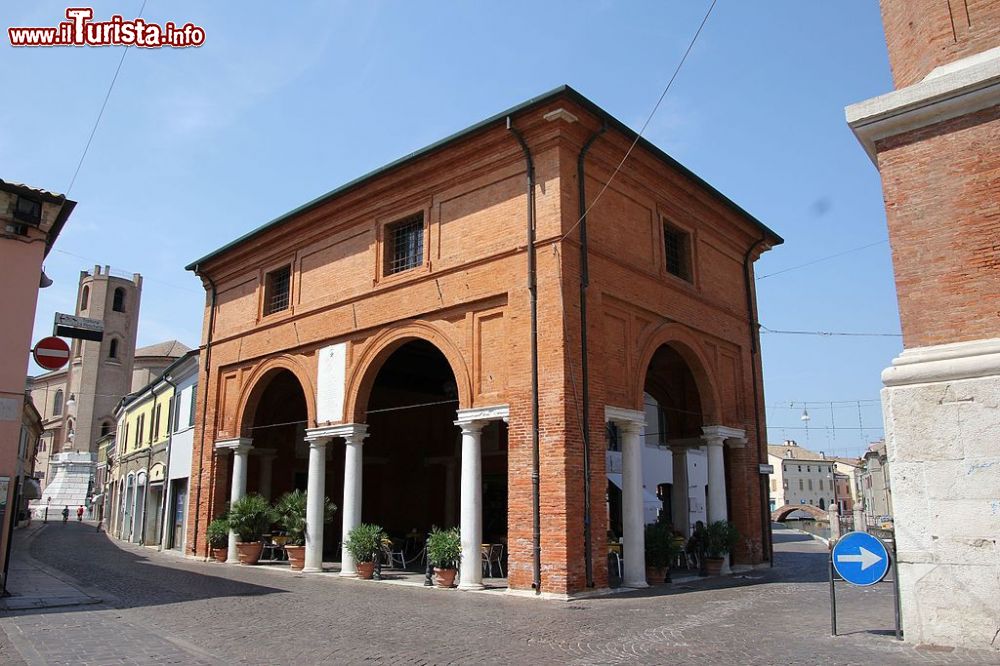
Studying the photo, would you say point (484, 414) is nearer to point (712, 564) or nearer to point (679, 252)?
point (712, 564)

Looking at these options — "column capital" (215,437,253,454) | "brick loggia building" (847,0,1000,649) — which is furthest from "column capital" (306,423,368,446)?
"brick loggia building" (847,0,1000,649)

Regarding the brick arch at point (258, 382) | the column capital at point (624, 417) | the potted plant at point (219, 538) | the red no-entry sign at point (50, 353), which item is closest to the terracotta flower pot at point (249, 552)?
the potted plant at point (219, 538)

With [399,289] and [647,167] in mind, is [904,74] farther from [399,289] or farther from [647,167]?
[399,289]

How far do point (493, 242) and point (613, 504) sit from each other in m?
12.2

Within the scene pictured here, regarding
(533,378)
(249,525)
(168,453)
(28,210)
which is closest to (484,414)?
(533,378)

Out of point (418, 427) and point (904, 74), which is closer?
point (904, 74)

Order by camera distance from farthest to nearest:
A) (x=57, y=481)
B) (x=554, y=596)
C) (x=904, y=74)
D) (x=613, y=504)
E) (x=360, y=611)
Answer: (x=57, y=481)
(x=613, y=504)
(x=554, y=596)
(x=360, y=611)
(x=904, y=74)

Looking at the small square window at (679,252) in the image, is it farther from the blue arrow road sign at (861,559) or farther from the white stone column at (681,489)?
the blue arrow road sign at (861,559)

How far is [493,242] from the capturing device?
13.5 m

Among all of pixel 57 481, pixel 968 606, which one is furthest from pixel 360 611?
pixel 57 481

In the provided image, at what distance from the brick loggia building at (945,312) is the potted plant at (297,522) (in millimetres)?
12345

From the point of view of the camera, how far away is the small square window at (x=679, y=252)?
1611 cm

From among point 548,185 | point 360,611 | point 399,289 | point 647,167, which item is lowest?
point 360,611

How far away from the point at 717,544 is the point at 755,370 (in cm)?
475
